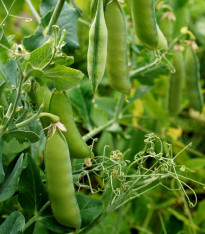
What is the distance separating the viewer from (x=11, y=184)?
0.75 m

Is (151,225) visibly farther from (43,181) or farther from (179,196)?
(43,181)

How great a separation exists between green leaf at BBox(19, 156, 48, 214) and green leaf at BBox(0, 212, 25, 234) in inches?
2.8

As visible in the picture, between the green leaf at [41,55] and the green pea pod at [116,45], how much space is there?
122 millimetres

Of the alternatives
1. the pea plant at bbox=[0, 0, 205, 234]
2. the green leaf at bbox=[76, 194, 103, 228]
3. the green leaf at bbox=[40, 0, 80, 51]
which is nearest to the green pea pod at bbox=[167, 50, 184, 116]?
the pea plant at bbox=[0, 0, 205, 234]

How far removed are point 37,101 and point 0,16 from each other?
20.0 inches

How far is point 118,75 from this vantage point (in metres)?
0.77

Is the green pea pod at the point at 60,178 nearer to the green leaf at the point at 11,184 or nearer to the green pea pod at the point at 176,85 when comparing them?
the green leaf at the point at 11,184

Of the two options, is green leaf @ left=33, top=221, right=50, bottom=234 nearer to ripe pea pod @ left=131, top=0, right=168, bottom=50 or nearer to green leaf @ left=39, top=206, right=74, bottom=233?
green leaf @ left=39, top=206, right=74, bottom=233

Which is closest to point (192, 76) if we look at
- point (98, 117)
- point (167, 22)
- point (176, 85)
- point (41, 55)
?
point (176, 85)

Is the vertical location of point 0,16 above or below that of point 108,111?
above

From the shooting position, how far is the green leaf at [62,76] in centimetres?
67

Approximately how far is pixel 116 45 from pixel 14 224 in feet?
1.09

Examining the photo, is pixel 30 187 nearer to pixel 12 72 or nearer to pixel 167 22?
pixel 12 72

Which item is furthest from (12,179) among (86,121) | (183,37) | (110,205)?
(183,37)
